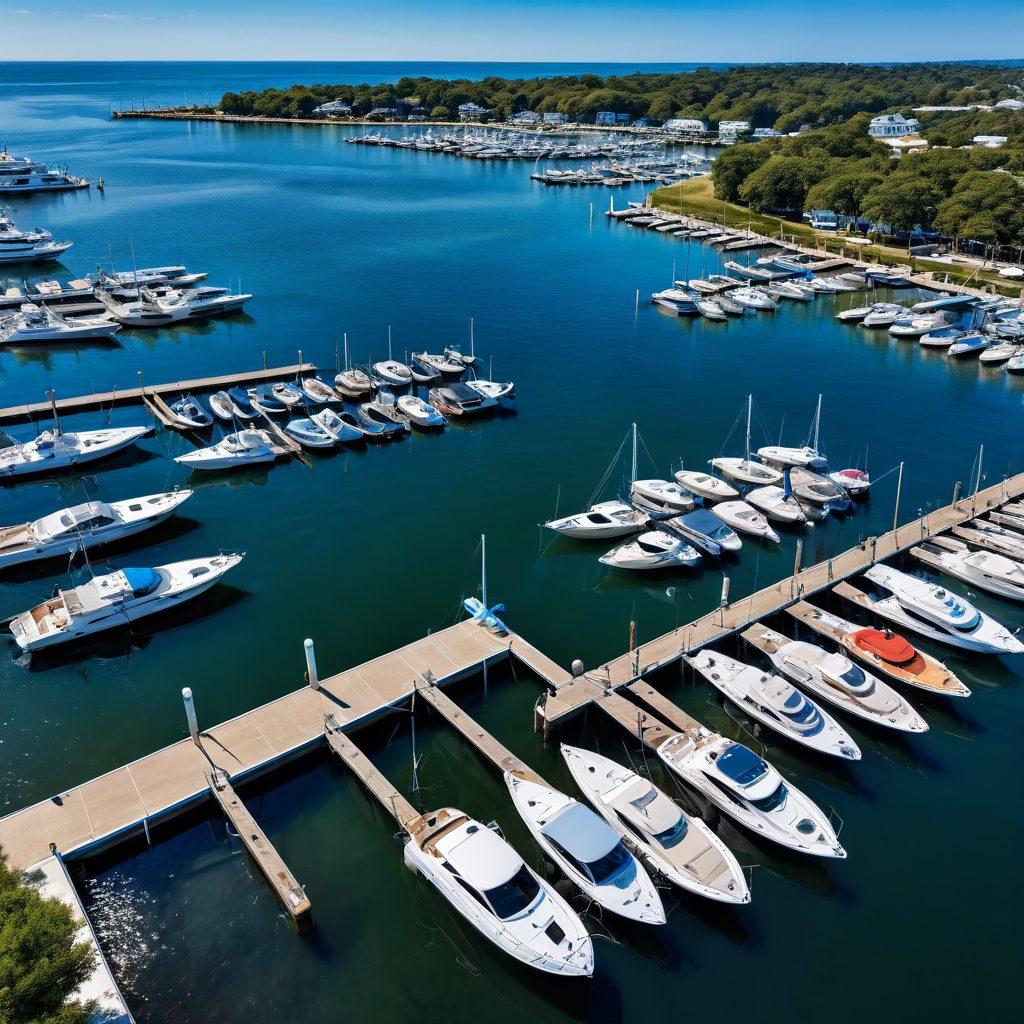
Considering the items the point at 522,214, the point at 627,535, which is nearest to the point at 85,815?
the point at 627,535

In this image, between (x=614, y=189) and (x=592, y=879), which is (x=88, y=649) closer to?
(x=592, y=879)

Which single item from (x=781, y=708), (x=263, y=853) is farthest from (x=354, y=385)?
(x=263, y=853)

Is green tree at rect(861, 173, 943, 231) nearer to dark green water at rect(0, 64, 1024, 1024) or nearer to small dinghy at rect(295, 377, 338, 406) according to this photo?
dark green water at rect(0, 64, 1024, 1024)

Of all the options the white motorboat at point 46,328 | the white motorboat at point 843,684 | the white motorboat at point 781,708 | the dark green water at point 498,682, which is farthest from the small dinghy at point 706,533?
Result: the white motorboat at point 46,328

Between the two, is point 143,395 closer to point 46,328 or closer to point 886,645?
point 46,328

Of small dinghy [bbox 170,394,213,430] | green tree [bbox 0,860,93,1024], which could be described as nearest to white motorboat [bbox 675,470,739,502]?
small dinghy [bbox 170,394,213,430]

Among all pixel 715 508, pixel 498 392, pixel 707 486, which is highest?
pixel 498 392
